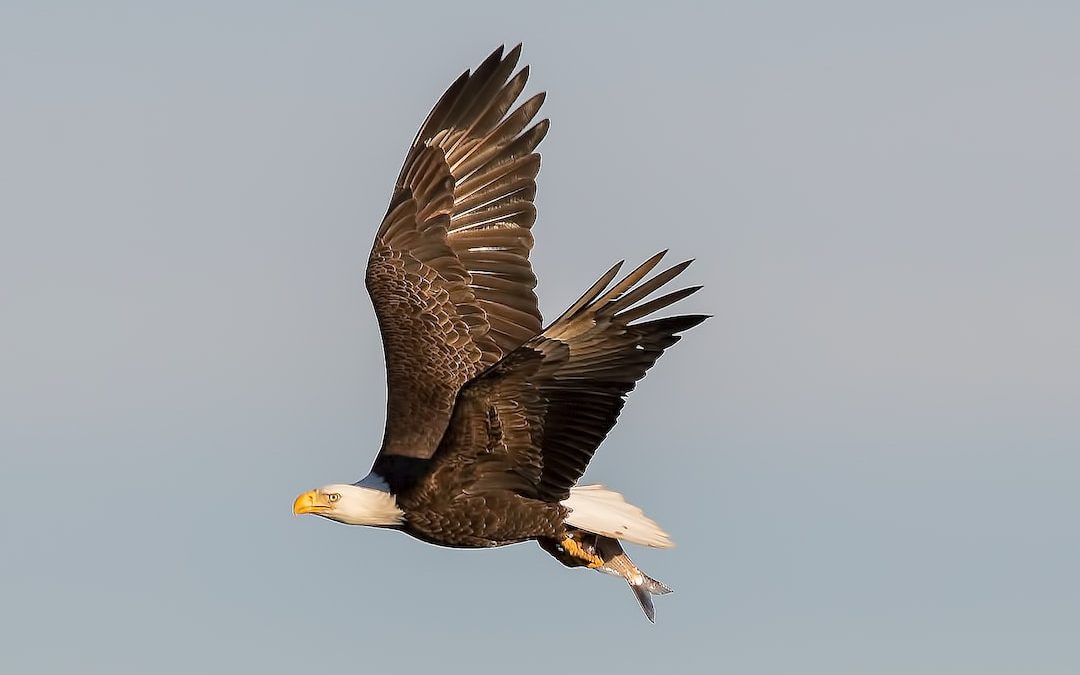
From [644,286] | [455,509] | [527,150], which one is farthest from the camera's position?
[527,150]

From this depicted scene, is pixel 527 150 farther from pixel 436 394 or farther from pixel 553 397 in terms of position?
pixel 553 397

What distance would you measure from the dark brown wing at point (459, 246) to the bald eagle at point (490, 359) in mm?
10

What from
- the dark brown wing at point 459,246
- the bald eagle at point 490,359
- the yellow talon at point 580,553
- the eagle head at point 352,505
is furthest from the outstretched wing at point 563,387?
the dark brown wing at point 459,246

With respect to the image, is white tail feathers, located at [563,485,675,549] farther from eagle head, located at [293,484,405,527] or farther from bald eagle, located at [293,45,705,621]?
eagle head, located at [293,484,405,527]

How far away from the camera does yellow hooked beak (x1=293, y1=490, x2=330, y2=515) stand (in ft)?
43.2

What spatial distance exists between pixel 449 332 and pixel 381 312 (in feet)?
1.76

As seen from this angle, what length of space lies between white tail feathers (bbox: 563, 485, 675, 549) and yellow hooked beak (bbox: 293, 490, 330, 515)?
61.9 inches

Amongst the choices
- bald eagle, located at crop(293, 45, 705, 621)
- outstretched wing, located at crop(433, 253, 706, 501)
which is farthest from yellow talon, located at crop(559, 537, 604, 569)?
outstretched wing, located at crop(433, 253, 706, 501)

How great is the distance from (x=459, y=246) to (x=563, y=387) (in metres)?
3.08

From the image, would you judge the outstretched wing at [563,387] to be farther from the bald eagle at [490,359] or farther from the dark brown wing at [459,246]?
the dark brown wing at [459,246]

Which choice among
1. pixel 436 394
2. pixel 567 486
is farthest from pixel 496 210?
pixel 567 486

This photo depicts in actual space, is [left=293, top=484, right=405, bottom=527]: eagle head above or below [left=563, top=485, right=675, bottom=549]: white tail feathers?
below

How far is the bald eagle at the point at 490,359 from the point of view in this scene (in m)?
12.5

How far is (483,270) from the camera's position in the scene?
1526cm
